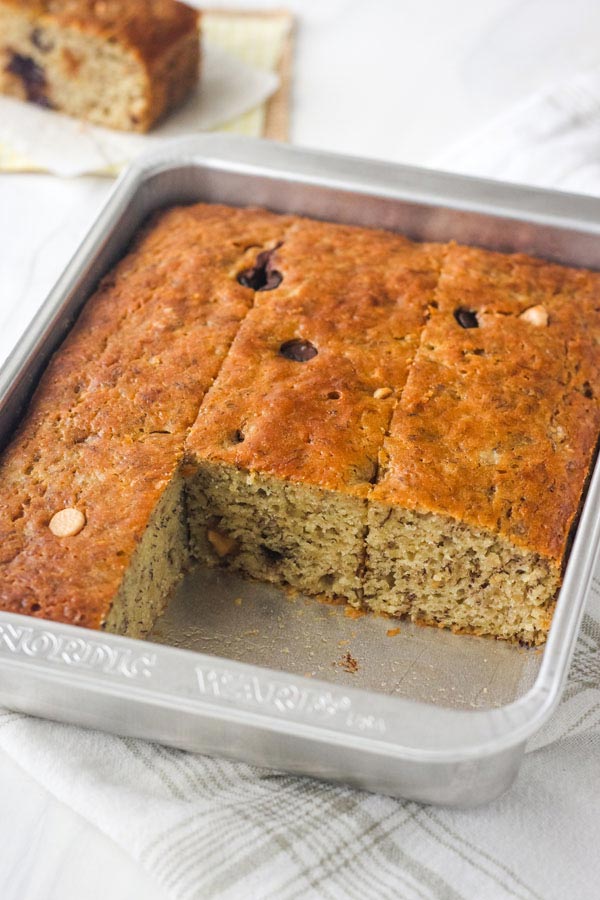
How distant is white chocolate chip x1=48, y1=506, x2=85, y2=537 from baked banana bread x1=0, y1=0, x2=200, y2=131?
2.50m

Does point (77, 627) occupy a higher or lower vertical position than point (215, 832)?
higher

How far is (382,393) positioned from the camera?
3.16m

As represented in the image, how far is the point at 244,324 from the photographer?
3.35 metres

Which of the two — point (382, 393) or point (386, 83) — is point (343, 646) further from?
point (386, 83)

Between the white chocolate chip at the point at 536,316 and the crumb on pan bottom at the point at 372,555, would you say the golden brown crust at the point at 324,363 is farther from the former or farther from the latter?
the white chocolate chip at the point at 536,316

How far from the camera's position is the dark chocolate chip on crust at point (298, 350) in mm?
3266

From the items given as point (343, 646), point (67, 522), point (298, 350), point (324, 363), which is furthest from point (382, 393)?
point (67, 522)

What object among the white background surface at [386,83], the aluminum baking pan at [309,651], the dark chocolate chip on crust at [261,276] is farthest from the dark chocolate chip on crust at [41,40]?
the dark chocolate chip on crust at [261,276]

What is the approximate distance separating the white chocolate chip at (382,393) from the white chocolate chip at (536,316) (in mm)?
551

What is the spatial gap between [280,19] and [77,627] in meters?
3.94

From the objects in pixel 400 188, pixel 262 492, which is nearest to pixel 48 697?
pixel 262 492

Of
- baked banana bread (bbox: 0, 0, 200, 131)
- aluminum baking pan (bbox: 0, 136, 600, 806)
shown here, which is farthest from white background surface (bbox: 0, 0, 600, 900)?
aluminum baking pan (bbox: 0, 136, 600, 806)

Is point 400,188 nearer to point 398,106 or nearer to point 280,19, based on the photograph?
point 398,106

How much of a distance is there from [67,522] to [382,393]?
94 cm
